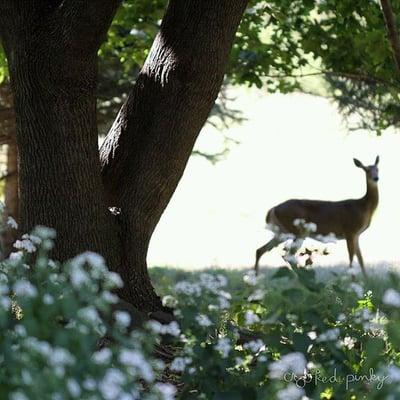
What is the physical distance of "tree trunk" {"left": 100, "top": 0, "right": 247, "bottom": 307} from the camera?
677 centimetres

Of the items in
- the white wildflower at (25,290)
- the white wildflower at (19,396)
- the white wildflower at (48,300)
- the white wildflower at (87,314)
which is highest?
the white wildflower at (25,290)

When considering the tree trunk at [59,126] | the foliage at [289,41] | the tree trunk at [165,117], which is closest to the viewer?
the tree trunk at [59,126]

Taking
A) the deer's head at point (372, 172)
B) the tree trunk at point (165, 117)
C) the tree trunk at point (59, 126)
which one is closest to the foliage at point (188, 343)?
the tree trunk at point (59, 126)

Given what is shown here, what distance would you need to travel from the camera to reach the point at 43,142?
21.0ft

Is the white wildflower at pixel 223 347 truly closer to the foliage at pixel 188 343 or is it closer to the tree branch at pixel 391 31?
the foliage at pixel 188 343

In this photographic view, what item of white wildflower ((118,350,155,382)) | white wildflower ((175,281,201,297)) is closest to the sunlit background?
white wildflower ((175,281,201,297))

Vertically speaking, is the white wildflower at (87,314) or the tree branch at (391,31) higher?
the tree branch at (391,31)

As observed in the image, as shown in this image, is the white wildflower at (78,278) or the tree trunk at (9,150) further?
the tree trunk at (9,150)

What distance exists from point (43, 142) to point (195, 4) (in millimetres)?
1396

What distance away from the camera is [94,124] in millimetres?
6602

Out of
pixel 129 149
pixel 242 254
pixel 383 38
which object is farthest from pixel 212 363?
pixel 242 254

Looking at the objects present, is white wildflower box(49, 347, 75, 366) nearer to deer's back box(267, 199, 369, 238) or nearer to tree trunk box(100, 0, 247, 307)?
tree trunk box(100, 0, 247, 307)

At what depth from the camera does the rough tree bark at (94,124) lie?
6395 mm

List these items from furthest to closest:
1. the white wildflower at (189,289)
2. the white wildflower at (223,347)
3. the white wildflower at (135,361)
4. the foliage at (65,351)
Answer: the white wildflower at (189,289) → the white wildflower at (223,347) → the white wildflower at (135,361) → the foliage at (65,351)
